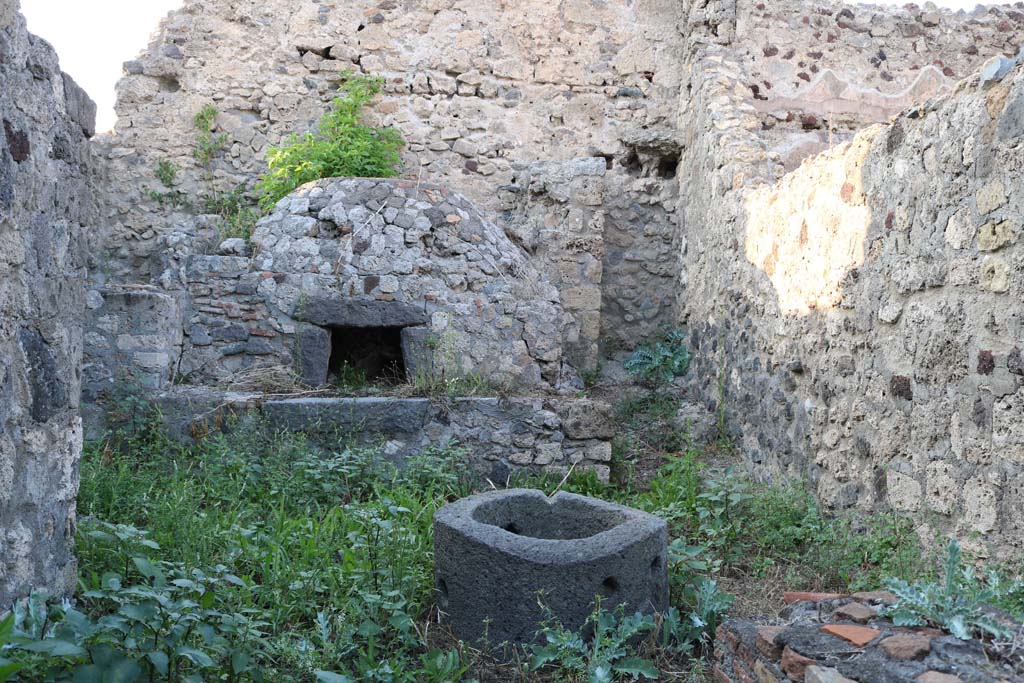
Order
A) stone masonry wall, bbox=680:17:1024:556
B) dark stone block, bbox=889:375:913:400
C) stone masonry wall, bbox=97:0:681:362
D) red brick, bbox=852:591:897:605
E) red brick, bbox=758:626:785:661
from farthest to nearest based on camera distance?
stone masonry wall, bbox=97:0:681:362, dark stone block, bbox=889:375:913:400, stone masonry wall, bbox=680:17:1024:556, red brick, bbox=852:591:897:605, red brick, bbox=758:626:785:661

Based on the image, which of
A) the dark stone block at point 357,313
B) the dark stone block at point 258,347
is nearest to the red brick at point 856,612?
the dark stone block at point 357,313

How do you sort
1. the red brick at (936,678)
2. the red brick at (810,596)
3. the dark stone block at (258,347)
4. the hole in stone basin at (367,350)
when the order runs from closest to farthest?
the red brick at (936,678)
the red brick at (810,596)
the dark stone block at (258,347)
the hole in stone basin at (367,350)

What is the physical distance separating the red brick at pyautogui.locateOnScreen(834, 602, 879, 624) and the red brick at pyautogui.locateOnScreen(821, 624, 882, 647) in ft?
0.23

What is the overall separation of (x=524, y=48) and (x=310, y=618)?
647 cm

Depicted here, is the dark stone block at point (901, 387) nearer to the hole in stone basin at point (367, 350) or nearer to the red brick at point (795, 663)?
the red brick at point (795, 663)

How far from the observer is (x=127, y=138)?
7.69 meters

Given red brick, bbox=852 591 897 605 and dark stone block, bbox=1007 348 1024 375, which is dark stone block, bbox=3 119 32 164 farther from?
dark stone block, bbox=1007 348 1024 375

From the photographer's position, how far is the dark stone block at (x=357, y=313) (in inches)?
226

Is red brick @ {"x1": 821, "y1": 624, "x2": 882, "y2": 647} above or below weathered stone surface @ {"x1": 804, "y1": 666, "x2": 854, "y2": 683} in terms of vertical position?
above

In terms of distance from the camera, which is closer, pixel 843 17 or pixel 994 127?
pixel 994 127

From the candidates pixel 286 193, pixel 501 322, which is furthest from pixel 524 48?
pixel 501 322

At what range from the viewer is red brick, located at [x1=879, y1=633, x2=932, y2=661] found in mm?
2311

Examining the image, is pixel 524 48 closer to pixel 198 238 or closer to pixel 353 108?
pixel 353 108

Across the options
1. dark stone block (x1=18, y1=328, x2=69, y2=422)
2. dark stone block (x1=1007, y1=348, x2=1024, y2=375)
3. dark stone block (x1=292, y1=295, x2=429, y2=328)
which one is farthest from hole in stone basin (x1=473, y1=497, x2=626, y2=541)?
dark stone block (x1=292, y1=295, x2=429, y2=328)
